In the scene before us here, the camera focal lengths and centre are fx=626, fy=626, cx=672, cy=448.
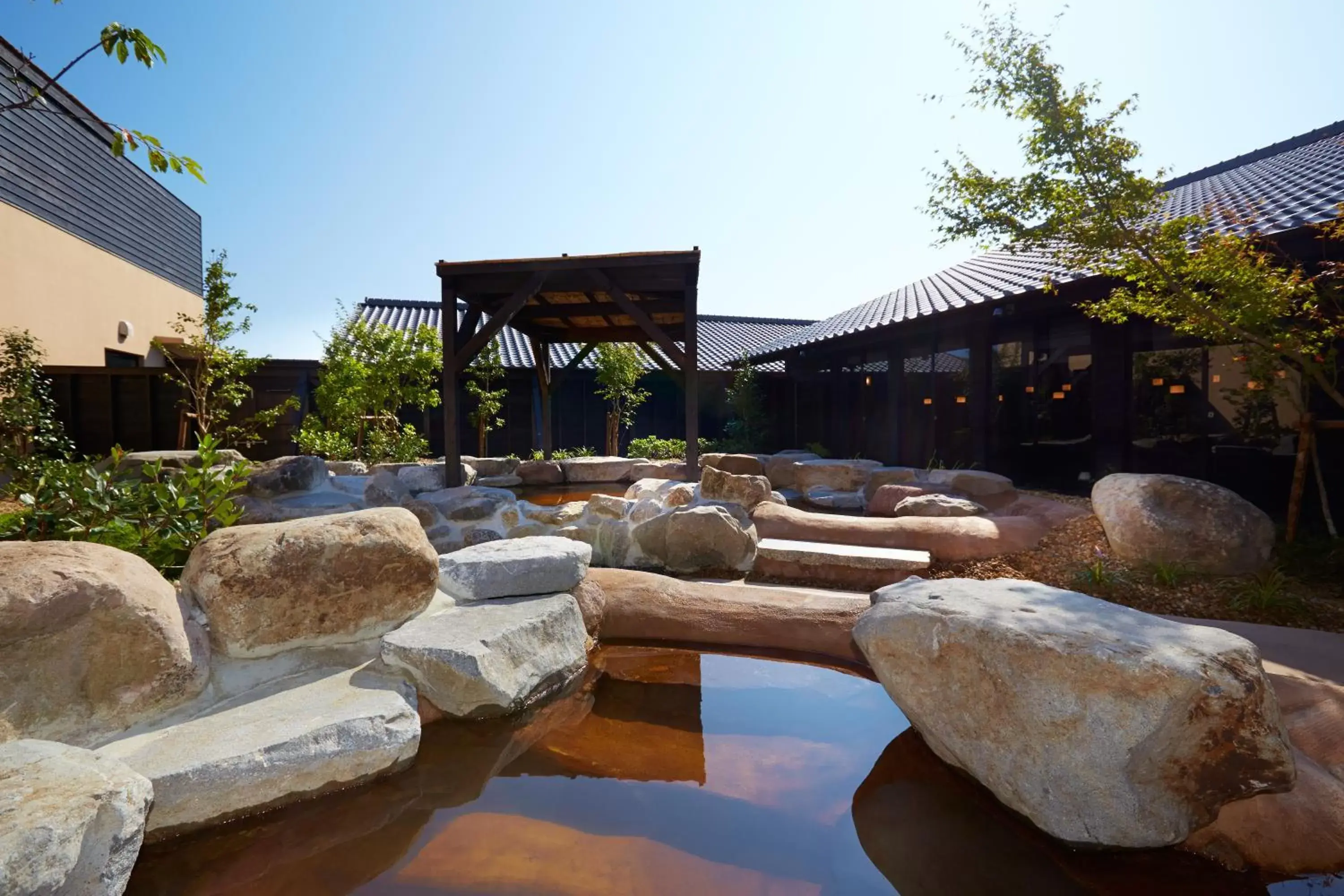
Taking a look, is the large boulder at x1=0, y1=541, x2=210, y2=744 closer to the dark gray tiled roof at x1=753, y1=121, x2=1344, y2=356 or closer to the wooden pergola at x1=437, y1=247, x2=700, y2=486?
the wooden pergola at x1=437, y1=247, x2=700, y2=486

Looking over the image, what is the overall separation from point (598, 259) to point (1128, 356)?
6295mm

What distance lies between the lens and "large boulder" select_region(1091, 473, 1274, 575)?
460cm

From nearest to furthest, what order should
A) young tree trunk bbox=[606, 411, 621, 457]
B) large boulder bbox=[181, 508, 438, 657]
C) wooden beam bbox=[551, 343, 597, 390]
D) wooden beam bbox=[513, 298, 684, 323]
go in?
large boulder bbox=[181, 508, 438, 657] < wooden beam bbox=[513, 298, 684, 323] < wooden beam bbox=[551, 343, 597, 390] < young tree trunk bbox=[606, 411, 621, 457]

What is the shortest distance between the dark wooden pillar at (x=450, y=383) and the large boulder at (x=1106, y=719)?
6.12m

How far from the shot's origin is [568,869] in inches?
81.5

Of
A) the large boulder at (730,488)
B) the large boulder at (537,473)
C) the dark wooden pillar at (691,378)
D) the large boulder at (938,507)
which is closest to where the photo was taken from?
the large boulder at (730,488)

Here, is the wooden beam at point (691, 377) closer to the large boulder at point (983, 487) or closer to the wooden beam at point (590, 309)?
the wooden beam at point (590, 309)

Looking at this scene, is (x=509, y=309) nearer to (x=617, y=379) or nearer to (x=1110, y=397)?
(x=617, y=379)

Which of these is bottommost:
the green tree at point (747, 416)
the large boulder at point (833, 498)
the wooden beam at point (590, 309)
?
the large boulder at point (833, 498)

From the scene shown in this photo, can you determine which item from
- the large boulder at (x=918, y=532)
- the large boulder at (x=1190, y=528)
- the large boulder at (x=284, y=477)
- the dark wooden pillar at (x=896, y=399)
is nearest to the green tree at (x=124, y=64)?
the large boulder at (x=284, y=477)

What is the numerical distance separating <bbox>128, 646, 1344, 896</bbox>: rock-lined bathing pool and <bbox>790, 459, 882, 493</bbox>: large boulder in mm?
5847

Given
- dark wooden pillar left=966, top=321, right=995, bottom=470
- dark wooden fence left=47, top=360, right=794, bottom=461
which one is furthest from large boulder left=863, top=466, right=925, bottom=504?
dark wooden fence left=47, top=360, right=794, bottom=461

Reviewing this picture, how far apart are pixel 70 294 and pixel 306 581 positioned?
11933 mm

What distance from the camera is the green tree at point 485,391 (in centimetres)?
1197
